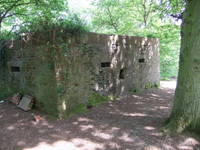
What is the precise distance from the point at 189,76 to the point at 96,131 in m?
2.07

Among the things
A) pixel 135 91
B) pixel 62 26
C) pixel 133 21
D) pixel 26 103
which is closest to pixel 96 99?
pixel 26 103

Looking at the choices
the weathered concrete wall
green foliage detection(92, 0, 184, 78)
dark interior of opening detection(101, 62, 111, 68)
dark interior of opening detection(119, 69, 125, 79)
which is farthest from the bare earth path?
green foliage detection(92, 0, 184, 78)

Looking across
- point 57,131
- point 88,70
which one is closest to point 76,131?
point 57,131

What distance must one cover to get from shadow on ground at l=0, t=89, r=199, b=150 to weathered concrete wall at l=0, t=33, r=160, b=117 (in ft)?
1.90

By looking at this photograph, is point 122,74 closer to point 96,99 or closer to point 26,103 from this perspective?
point 96,99

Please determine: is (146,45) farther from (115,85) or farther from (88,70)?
(88,70)

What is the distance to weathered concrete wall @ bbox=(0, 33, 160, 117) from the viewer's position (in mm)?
3992

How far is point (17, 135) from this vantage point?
3248 millimetres

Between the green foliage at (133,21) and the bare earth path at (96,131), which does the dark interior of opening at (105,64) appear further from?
the green foliage at (133,21)

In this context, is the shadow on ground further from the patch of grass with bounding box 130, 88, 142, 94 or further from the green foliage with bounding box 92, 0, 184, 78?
the green foliage with bounding box 92, 0, 184, 78

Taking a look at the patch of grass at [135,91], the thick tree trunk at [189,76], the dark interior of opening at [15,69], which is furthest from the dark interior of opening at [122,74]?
the dark interior of opening at [15,69]

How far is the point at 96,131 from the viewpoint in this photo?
3324 mm

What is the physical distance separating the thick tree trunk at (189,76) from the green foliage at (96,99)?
2301 millimetres

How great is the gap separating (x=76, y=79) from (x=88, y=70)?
0.52 metres
